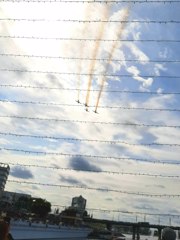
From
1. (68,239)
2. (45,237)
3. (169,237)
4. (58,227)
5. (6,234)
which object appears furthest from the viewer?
(68,239)

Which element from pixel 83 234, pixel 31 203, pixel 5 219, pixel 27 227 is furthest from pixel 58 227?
pixel 31 203

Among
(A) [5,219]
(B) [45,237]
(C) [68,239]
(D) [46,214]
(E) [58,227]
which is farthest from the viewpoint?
(D) [46,214]

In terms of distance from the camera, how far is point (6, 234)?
18828 millimetres

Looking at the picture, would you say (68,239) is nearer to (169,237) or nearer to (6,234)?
(169,237)

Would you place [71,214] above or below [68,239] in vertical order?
above

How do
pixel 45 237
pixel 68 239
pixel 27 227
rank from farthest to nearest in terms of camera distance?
pixel 68 239, pixel 45 237, pixel 27 227

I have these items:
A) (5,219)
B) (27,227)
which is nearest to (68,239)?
(27,227)

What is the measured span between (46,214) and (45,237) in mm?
107620

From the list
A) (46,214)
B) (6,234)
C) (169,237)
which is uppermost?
(46,214)

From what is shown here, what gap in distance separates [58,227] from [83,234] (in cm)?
4082

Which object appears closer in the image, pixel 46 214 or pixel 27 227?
pixel 27 227

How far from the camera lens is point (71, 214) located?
19738 cm

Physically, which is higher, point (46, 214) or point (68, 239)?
Answer: point (46, 214)

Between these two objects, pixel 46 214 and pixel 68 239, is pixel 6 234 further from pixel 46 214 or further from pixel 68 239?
pixel 46 214
